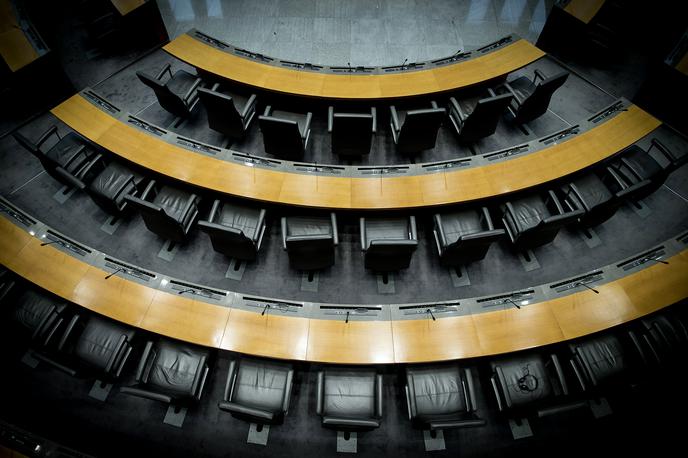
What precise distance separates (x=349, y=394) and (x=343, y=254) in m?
1.79

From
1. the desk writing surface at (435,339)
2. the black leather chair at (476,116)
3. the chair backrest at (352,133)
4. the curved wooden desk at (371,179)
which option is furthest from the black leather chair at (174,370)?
the black leather chair at (476,116)

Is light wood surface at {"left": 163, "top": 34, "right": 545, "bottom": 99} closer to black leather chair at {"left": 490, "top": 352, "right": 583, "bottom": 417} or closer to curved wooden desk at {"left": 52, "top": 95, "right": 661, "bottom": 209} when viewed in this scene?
curved wooden desk at {"left": 52, "top": 95, "right": 661, "bottom": 209}

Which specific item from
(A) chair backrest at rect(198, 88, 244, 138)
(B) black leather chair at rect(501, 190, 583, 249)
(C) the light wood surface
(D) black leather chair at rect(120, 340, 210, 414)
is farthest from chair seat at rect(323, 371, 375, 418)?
(C) the light wood surface

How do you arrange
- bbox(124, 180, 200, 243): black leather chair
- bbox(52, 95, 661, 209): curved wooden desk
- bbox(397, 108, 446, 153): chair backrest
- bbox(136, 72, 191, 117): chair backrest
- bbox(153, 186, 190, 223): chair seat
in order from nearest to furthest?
bbox(124, 180, 200, 243): black leather chair
bbox(52, 95, 661, 209): curved wooden desk
bbox(397, 108, 446, 153): chair backrest
bbox(153, 186, 190, 223): chair seat
bbox(136, 72, 191, 117): chair backrest

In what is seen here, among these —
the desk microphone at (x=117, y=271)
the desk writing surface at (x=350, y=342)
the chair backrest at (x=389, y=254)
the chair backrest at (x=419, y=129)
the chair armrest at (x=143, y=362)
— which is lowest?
the chair armrest at (x=143, y=362)

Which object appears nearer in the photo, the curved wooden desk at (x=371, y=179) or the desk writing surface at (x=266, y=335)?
the desk writing surface at (x=266, y=335)

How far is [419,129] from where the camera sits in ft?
16.9

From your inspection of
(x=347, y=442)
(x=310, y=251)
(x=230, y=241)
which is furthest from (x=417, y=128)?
(x=347, y=442)

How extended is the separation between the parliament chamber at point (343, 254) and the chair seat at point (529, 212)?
3 cm

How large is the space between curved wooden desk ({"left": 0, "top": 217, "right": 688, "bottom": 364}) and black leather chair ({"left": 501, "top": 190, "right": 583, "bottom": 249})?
0.77 meters

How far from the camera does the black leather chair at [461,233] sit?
4533 mm

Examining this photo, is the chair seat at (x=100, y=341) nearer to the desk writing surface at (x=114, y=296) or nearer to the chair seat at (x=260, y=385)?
the desk writing surface at (x=114, y=296)

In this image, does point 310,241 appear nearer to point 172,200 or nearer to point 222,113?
point 172,200

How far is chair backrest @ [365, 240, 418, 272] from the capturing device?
4184 millimetres
